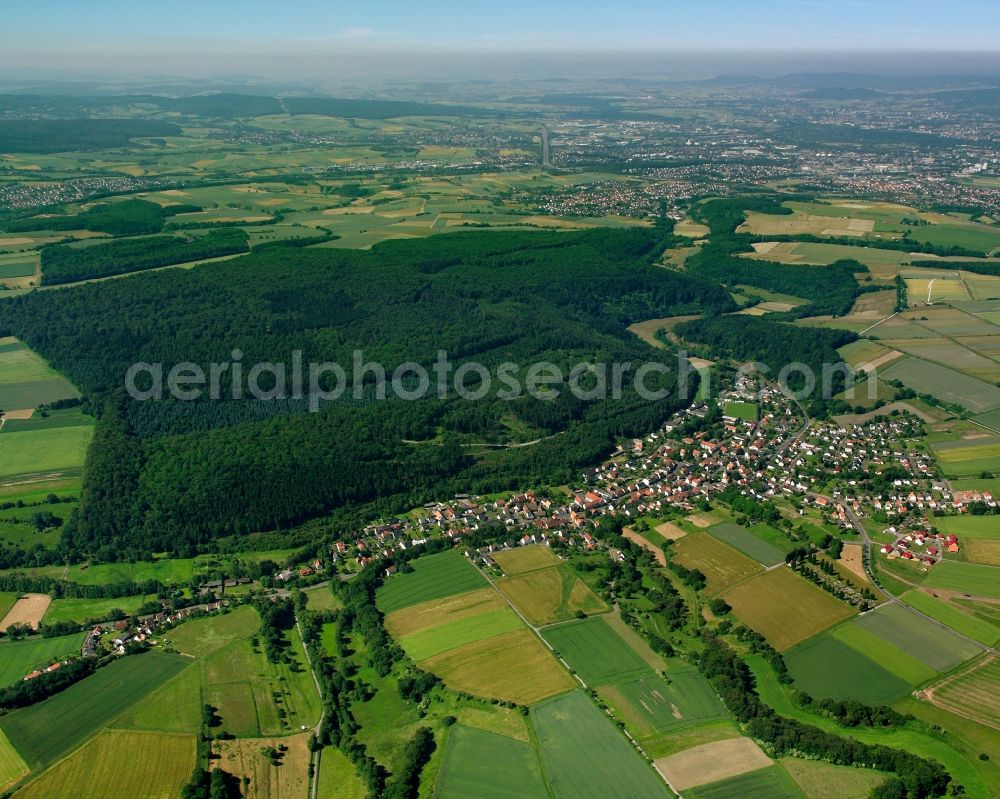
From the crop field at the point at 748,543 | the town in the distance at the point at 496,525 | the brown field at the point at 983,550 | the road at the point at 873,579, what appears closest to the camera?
the town in the distance at the point at 496,525

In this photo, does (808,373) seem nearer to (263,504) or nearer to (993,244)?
(263,504)

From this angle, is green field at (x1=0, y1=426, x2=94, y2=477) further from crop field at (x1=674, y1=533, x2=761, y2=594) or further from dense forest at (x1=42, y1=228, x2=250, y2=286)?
dense forest at (x1=42, y1=228, x2=250, y2=286)

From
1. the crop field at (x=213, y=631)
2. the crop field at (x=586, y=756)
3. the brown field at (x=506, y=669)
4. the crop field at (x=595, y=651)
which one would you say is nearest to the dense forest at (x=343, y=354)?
the crop field at (x=213, y=631)

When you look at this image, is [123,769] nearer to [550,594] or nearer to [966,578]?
[550,594]

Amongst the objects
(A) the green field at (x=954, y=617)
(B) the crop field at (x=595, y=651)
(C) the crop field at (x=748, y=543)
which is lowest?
(B) the crop field at (x=595, y=651)

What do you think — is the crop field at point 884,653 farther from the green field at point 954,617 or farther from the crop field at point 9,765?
the crop field at point 9,765

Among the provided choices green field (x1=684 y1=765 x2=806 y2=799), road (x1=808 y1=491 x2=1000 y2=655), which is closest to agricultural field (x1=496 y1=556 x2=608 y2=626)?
green field (x1=684 y1=765 x2=806 y2=799)
